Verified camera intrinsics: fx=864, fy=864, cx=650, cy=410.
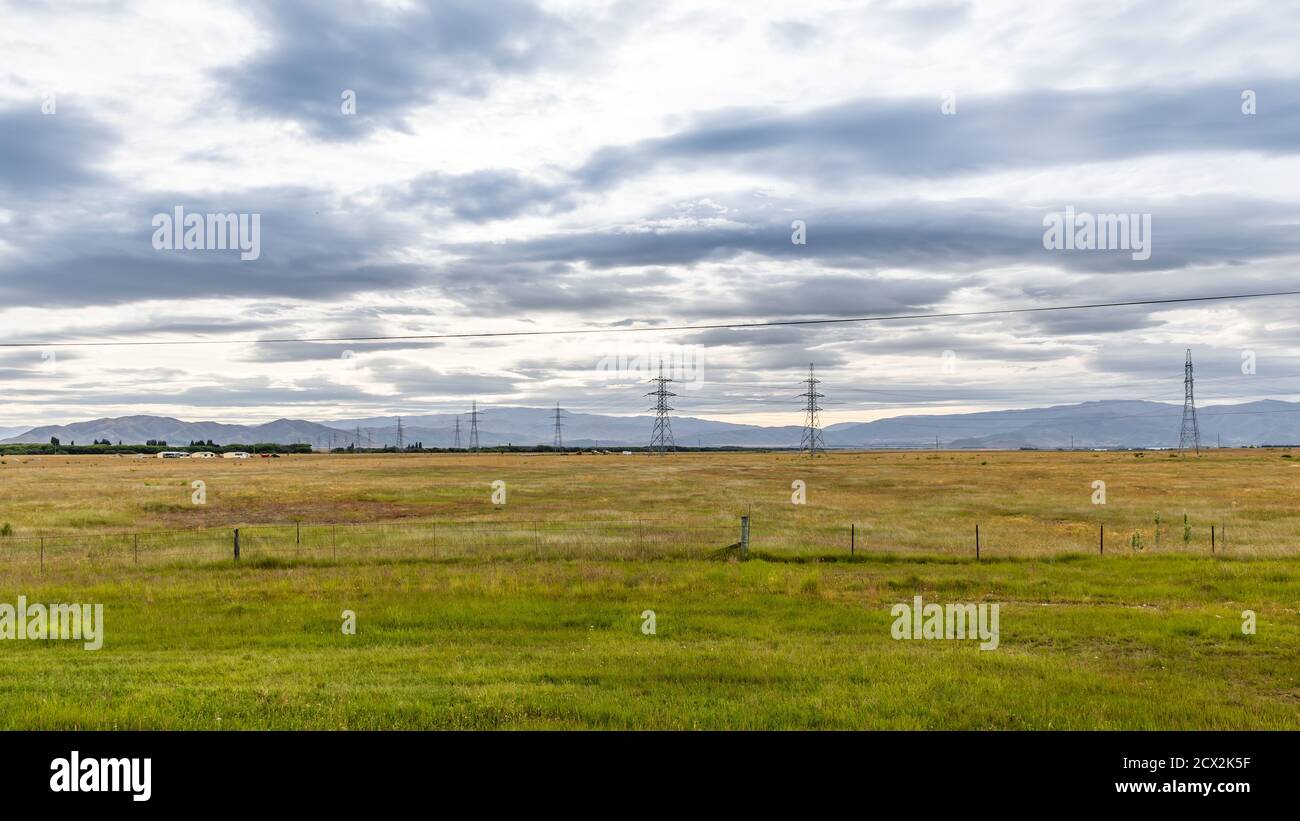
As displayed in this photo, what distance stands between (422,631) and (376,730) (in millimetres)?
8047

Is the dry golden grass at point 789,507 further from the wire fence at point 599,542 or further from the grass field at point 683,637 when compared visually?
the grass field at point 683,637

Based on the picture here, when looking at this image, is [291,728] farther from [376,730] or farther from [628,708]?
[628,708]

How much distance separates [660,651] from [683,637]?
2.00m

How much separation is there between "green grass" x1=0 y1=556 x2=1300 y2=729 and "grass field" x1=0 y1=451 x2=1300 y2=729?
79mm

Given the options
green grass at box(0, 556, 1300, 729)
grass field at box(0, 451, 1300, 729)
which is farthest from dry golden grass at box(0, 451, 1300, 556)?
green grass at box(0, 556, 1300, 729)

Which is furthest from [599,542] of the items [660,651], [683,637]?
[660,651]

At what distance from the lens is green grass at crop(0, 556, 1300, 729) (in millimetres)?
12000

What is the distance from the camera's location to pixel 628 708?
12.2m

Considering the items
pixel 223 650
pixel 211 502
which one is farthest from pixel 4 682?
pixel 211 502

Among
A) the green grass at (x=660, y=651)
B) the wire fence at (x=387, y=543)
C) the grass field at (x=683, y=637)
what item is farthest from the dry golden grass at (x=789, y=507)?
the green grass at (x=660, y=651)

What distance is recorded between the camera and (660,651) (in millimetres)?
16453

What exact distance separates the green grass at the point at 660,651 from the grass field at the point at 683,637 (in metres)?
0.08

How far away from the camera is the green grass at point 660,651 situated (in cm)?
1200
